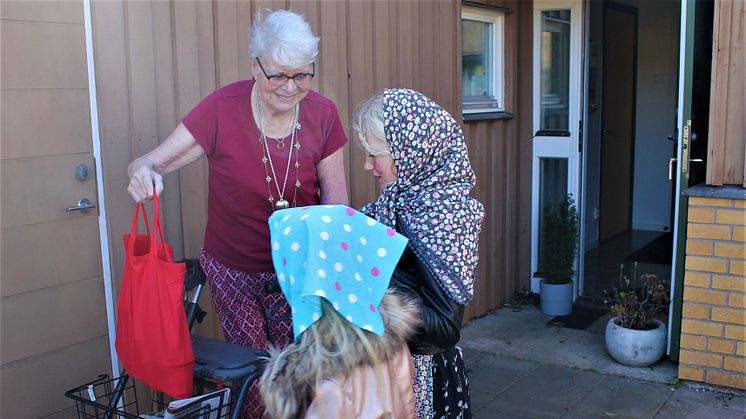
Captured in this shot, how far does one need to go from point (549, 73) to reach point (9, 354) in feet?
14.6

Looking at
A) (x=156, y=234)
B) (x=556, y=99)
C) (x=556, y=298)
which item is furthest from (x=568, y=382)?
(x=156, y=234)

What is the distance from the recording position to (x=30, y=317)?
2.89 metres

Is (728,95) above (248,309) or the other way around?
above

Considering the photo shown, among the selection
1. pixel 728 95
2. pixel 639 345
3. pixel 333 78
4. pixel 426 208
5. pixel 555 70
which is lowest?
pixel 639 345

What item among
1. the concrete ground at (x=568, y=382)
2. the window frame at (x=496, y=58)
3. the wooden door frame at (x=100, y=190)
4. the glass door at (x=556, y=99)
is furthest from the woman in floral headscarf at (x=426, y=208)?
the glass door at (x=556, y=99)

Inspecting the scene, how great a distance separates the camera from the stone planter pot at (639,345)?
461 centimetres

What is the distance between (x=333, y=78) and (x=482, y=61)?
76.1 inches

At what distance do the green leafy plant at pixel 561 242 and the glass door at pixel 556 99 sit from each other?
283mm

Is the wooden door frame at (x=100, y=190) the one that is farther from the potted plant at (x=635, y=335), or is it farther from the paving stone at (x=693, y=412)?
the potted plant at (x=635, y=335)

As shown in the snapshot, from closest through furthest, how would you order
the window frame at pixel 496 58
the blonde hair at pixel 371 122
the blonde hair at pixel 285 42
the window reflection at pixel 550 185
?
the blonde hair at pixel 371 122
the blonde hair at pixel 285 42
the window frame at pixel 496 58
the window reflection at pixel 550 185

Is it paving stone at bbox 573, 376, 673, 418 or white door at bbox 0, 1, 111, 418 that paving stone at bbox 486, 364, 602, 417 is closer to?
paving stone at bbox 573, 376, 673, 418

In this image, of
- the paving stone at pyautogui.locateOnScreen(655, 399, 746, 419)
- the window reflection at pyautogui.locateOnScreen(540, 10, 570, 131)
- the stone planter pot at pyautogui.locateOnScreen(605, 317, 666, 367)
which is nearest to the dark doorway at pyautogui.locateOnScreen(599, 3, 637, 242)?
the window reflection at pyautogui.locateOnScreen(540, 10, 570, 131)

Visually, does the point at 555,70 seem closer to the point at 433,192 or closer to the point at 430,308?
the point at 433,192

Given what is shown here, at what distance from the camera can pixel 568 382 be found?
4516mm
